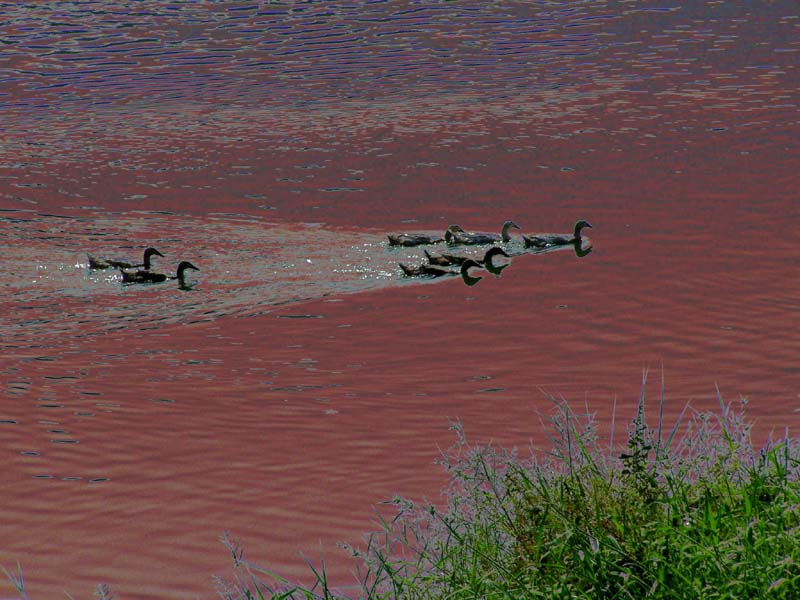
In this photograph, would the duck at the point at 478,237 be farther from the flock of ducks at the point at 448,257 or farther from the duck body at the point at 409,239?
the duck body at the point at 409,239

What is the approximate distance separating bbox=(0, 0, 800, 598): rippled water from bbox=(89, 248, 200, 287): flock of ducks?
6.6 inches

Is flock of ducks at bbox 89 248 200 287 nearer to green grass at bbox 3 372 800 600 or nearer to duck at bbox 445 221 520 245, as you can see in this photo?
duck at bbox 445 221 520 245

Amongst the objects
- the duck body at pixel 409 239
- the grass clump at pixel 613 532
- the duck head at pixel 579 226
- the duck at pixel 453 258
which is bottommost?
the grass clump at pixel 613 532

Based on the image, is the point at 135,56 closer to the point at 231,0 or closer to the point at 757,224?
the point at 231,0

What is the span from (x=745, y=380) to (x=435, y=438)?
315cm

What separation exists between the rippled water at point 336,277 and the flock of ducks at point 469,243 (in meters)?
0.25

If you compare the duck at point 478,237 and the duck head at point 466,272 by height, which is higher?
the duck at point 478,237

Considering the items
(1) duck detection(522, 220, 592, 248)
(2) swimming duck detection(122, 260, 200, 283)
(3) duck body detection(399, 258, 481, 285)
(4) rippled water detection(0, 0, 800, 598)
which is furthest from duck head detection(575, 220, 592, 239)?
(2) swimming duck detection(122, 260, 200, 283)

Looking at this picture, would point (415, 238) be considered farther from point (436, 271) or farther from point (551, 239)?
point (551, 239)

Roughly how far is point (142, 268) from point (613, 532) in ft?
40.8

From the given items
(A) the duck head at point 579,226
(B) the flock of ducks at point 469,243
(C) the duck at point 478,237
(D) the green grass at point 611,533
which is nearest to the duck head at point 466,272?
(B) the flock of ducks at point 469,243

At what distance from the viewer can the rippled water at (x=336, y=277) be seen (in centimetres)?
1032

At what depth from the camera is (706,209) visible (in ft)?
65.8

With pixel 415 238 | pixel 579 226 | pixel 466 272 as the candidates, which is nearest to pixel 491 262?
pixel 466 272
